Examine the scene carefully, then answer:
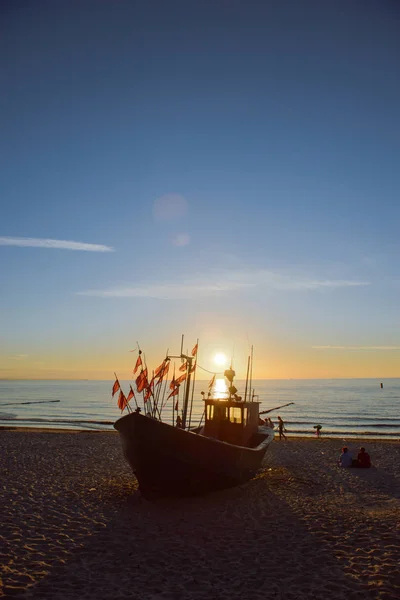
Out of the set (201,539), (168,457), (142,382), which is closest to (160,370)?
(142,382)

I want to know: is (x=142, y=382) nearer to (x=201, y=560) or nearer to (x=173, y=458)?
(x=173, y=458)

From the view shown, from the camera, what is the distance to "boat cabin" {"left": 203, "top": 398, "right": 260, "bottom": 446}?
20.4m

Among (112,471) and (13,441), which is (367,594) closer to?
(112,471)

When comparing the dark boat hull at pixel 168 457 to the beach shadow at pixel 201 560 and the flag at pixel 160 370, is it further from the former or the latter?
the flag at pixel 160 370

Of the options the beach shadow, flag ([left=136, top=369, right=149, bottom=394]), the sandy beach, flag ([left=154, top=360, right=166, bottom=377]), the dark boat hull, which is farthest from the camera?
flag ([left=154, top=360, right=166, bottom=377])

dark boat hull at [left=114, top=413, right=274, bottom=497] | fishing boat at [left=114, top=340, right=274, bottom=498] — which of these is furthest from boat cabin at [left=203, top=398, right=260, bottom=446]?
dark boat hull at [left=114, top=413, right=274, bottom=497]

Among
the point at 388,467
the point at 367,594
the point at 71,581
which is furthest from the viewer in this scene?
the point at 388,467

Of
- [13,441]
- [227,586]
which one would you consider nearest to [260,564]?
[227,586]

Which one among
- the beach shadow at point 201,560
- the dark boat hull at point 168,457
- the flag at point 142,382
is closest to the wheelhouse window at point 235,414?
the dark boat hull at point 168,457

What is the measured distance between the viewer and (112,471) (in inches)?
828

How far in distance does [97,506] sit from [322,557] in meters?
7.72

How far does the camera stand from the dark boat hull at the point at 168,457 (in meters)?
15.0

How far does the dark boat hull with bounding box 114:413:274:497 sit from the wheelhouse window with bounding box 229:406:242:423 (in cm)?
458

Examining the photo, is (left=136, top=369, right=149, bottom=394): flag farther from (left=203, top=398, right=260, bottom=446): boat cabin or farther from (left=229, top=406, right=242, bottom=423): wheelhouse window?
(left=229, top=406, right=242, bottom=423): wheelhouse window
